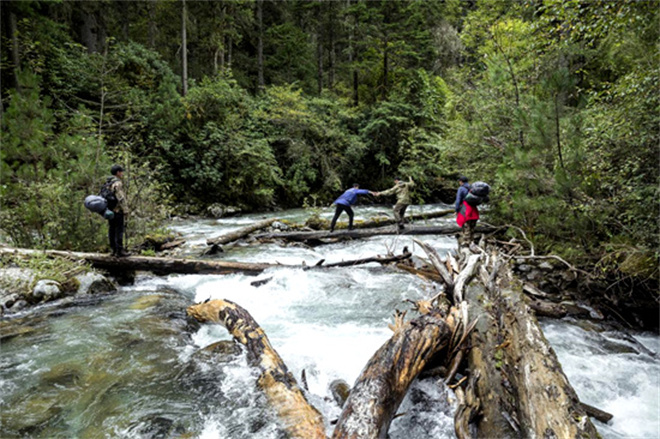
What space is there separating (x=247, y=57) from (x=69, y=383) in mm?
31128

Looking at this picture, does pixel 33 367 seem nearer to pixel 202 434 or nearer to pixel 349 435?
pixel 202 434

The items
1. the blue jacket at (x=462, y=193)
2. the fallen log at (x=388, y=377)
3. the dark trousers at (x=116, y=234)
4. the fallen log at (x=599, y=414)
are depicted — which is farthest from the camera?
the blue jacket at (x=462, y=193)

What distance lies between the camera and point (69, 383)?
11.5ft

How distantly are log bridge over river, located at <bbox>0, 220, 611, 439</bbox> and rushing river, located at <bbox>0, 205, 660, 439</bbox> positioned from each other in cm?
24

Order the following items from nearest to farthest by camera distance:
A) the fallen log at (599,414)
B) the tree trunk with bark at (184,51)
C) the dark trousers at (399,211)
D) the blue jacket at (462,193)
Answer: the fallen log at (599,414)
the blue jacket at (462,193)
the dark trousers at (399,211)
the tree trunk with bark at (184,51)

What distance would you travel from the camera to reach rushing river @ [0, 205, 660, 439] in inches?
120

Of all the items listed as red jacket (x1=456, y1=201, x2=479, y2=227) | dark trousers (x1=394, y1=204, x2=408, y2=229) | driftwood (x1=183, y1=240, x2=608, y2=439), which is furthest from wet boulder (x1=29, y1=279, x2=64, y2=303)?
dark trousers (x1=394, y1=204, x2=408, y2=229)

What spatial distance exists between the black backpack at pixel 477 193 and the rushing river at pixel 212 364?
2752 millimetres

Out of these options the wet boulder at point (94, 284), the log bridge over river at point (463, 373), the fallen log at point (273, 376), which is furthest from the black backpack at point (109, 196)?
the fallen log at point (273, 376)

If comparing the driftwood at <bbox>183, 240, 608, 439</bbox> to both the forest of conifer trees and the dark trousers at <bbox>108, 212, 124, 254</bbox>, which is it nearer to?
the forest of conifer trees

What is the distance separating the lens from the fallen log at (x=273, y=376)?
279 cm

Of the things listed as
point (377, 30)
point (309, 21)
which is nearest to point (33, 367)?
point (377, 30)

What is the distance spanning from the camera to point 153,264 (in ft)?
22.5

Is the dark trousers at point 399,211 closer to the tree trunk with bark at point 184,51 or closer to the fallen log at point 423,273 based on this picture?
the fallen log at point 423,273
